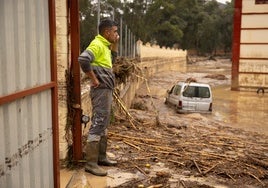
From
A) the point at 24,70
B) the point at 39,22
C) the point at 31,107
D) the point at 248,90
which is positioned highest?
→ the point at 39,22

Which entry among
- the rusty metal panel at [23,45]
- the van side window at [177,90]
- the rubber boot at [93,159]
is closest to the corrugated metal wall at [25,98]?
the rusty metal panel at [23,45]

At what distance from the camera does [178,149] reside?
291 inches

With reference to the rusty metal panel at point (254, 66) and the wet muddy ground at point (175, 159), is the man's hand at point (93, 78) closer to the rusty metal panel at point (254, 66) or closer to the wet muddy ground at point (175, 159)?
the wet muddy ground at point (175, 159)

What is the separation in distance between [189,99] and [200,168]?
37.1 feet

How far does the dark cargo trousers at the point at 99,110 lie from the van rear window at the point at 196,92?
40.0 feet

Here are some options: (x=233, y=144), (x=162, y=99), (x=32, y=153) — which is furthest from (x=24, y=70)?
(x=162, y=99)

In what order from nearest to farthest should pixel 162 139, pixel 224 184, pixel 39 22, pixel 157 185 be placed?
pixel 39 22
pixel 157 185
pixel 224 184
pixel 162 139

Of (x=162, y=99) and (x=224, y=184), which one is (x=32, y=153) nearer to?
(x=224, y=184)

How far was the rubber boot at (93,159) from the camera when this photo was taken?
18.2 ft

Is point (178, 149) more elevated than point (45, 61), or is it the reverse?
point (45, 61)

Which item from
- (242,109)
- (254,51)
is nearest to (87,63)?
(242,109)

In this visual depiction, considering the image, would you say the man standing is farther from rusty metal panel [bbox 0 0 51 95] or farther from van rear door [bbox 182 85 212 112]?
van rear door [bbox 182 85 212 112]

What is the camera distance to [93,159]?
559 centimetres

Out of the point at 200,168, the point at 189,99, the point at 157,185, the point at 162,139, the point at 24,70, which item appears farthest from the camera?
the point at 189,99
